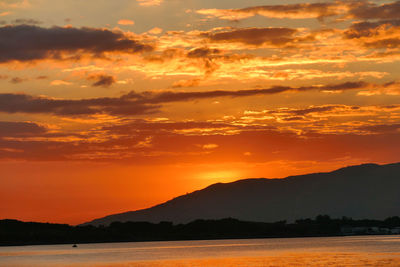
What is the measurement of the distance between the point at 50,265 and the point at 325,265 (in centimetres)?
5598

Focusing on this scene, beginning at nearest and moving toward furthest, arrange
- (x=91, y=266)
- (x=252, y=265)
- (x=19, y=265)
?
(x=252, y=265) < (x=91, y=266) < (x=19, y=265)

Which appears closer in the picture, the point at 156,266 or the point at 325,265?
the point at 325,265

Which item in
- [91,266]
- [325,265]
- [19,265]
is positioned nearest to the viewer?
[325,265]

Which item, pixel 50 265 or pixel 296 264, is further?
pixel 50 265

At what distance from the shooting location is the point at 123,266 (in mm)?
126125

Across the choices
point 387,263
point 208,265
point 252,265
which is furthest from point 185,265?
point 387,263

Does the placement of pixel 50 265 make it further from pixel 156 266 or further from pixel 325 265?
pixel 325 265

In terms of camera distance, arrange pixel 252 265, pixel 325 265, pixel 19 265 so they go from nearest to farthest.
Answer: pixel 325 265, pixel 252 265, pixel 19 265

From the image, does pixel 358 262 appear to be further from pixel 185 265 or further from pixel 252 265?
pixel 185 265

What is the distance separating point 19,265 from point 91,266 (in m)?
18.3

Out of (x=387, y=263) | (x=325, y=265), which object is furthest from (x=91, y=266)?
(x=387, y=263)

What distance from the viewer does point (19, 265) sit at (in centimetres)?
13788

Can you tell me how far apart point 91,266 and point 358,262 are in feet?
155

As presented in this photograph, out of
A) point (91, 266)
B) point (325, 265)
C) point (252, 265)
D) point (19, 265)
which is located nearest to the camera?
point (325, 265)
